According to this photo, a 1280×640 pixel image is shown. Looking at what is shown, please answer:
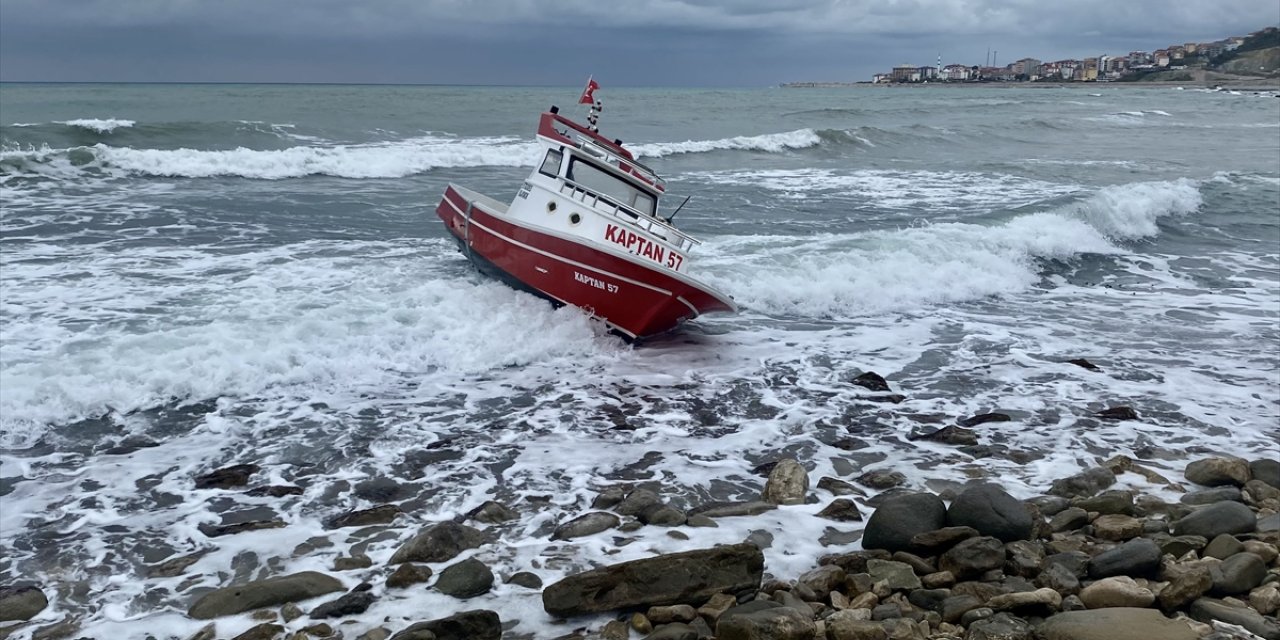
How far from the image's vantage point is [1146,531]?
248 inches

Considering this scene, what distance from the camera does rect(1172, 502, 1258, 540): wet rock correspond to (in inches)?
240

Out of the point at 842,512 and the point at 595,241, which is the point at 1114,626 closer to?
the point at 842,512

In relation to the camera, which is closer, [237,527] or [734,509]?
[237,527]

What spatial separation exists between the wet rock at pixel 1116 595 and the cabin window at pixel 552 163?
8.50 metres

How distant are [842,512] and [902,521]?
680 mm

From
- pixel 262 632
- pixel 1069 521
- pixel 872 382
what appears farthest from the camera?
pixel 872 382

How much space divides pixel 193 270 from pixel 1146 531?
12.5m

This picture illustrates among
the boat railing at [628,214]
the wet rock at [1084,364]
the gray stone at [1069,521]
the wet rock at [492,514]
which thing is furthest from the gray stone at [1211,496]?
the boat railing at [628,214]

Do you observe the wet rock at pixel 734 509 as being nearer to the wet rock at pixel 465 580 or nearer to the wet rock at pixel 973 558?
the wet rock at pixel 973 558

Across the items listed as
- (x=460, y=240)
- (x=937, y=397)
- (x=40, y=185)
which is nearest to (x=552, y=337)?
(x=460, y=240)

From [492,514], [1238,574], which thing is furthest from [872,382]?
[1238,574]

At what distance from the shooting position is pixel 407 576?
573cm

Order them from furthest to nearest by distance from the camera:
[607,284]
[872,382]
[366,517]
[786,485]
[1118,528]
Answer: [607,284] < [872,382] < [786,485] < [366,517] < [1118,528]

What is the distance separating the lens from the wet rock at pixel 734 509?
6.81 meters
